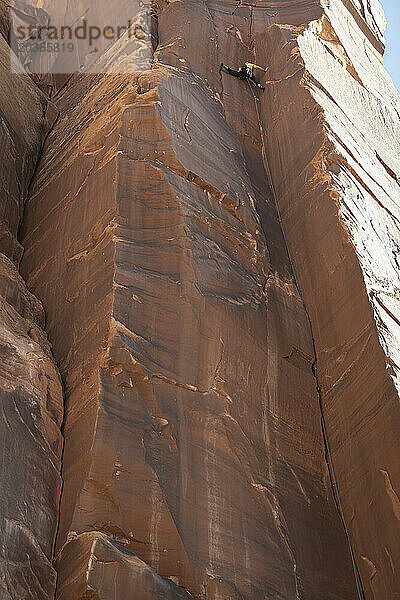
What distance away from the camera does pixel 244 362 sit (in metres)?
4.71

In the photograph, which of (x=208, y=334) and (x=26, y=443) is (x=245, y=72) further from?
(x=26, y=443)

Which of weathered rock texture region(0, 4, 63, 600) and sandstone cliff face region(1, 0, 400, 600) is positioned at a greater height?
sandstone cliff face region(1, 0, 400, 600)

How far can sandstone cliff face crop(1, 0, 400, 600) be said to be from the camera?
3873 mm

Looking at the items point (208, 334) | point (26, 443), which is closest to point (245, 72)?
point (208, 334)

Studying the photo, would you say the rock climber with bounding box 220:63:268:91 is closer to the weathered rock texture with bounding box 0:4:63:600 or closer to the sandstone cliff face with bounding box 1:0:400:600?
the sandstone cliff face with bounding box 1:0:400:600

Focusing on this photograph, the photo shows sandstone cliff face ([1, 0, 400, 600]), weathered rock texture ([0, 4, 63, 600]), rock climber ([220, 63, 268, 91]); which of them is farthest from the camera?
rock climber ([220, 63, 268, 91])

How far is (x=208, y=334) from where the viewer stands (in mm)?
4668

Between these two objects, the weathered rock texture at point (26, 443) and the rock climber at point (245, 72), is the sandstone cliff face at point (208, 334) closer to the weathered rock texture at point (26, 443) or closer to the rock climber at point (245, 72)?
the weathered rock texture at point (26, 443)

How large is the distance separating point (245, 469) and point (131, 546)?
85 cm

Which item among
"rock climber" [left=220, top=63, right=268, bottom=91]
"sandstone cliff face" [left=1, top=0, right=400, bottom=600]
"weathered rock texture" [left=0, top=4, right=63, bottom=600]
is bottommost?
"weathered rock texture" [left=0, top=4, right=63, bottom=600]

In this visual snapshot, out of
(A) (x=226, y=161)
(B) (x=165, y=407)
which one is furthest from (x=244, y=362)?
(A) (x=226, y=161)

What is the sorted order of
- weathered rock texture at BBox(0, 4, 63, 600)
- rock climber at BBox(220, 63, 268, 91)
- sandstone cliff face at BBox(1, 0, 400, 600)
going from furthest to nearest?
rock climber at BBox(220, 63, 268, 91) → sandstone cliff face at BBox(1, 0, 400, 600) → weathered rock texture at BBox(0, 4, 63, 600)

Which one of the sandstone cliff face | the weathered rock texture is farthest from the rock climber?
the weathered rock texture

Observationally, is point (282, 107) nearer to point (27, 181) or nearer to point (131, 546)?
point (27, 181)
